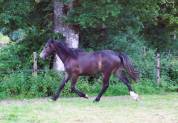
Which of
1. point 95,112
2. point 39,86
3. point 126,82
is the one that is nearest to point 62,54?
point 126,82

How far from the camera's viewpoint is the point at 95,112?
11.1m

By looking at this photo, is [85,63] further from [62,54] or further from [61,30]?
[61,30]

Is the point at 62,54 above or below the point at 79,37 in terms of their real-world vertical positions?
above

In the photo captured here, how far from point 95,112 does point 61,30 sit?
655 cm

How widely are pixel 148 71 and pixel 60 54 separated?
16.3 ft

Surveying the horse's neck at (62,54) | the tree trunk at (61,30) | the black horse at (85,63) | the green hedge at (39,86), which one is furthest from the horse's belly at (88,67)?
the tree trunk at (61,30)

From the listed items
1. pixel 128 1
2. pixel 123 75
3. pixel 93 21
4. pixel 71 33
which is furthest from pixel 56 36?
pixel 123 75

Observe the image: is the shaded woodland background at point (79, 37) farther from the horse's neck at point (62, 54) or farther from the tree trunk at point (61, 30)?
the horse's neck at point (62, 54)

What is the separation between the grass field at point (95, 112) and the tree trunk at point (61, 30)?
3539 mm

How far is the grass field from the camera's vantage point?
9.86 meters

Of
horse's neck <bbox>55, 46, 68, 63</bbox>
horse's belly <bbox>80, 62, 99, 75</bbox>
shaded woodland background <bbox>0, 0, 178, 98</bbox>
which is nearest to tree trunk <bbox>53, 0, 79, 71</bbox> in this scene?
shaded woodland background <bbox>0, 0, 178, 98</bbox>

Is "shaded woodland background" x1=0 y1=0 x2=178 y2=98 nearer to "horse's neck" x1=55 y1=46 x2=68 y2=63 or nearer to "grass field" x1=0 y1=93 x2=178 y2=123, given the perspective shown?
"grass field" x1=0 y1=93 x2=178 y2=123

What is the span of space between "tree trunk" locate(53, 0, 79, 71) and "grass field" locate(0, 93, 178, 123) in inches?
139

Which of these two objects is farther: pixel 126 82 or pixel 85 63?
pixel 126 82
